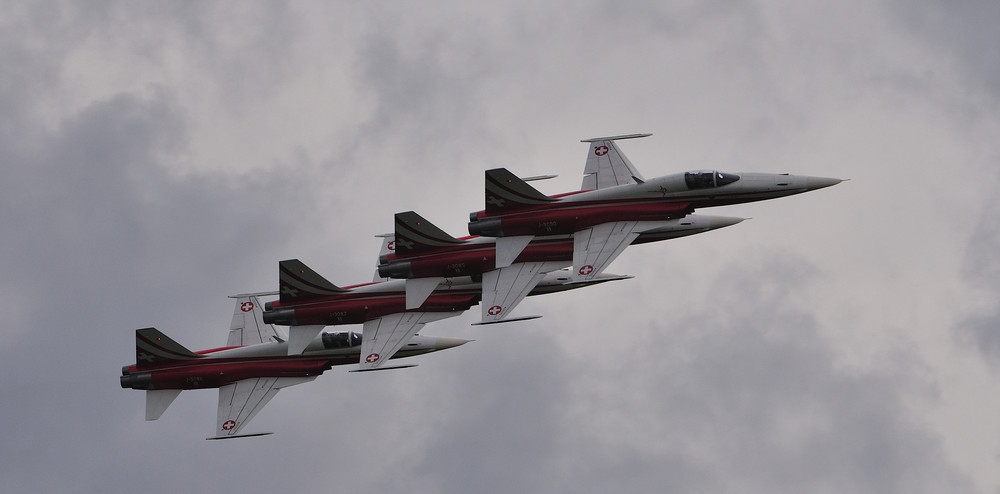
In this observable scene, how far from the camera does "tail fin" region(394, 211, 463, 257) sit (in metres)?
97.8

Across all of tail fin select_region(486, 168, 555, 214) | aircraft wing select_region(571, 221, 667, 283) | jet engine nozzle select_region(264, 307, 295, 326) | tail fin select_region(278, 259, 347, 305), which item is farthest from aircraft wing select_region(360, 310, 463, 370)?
aircraft wing select_region(571, 221, 667, 283)

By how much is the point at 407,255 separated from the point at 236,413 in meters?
14.0

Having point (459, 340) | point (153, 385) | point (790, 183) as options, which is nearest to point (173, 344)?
point (153, 385)

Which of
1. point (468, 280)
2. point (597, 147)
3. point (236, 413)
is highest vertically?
point (597, 147)

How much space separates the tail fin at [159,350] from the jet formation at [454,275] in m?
0.06

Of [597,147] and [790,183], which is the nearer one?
[790,183]

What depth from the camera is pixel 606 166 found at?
102875mm

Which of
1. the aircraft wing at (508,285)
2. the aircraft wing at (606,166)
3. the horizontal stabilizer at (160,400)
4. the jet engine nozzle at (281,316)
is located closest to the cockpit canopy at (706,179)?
the aircraft wing at (606,166)

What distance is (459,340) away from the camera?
339ft

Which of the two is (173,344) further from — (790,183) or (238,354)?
(790,183)

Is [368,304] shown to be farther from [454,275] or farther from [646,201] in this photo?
[646,201]

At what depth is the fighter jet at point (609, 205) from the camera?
95.1 metres

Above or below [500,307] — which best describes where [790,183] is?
above

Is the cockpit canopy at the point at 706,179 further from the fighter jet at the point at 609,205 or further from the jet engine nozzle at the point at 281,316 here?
the jet engine nozzle at the point at 281,316
